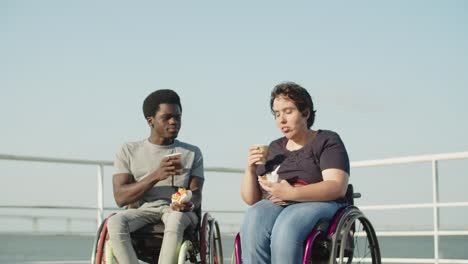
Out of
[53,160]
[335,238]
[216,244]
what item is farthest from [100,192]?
[335,238]

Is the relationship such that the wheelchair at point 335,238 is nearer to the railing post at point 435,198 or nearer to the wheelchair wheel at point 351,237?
the wheelchair wheel at point 351,237

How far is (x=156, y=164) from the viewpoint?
4.44m

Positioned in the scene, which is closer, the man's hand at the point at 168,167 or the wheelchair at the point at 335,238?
the wheelchair at the point at 335,238

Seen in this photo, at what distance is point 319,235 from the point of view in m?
3.66

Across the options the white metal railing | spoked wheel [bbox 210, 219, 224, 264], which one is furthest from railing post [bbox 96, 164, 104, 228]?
spoked wheel [bbox 210, 219, 224, 264]

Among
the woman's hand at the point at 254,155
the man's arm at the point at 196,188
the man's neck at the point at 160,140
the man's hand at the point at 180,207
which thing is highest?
the man's neck at the point at 160,140

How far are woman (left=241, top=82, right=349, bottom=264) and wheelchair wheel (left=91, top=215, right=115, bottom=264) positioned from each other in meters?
0.72

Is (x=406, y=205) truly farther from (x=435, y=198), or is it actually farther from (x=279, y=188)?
(x=279, y=188)

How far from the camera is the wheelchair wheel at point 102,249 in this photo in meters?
4.12

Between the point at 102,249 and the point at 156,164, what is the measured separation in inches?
21.0

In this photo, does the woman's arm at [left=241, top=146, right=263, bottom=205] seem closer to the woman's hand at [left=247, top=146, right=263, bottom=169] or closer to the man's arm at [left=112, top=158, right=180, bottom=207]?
the woman's hand at [left=247, top=146, right=263, bottom=169]

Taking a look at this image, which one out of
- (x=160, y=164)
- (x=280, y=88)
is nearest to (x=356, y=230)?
(x=280, y=88)

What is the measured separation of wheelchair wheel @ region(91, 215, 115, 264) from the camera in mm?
4118

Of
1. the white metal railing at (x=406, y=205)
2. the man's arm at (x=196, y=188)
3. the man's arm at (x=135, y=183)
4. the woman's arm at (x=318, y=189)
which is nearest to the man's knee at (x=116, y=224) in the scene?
the man's arm at (x=135, y=183)
